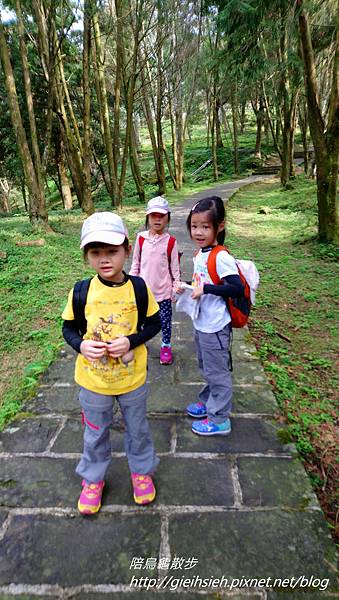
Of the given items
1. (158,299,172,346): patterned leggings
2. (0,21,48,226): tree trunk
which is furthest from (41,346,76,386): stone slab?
(0,21,48,226): tree trunk

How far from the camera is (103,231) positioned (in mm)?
1655

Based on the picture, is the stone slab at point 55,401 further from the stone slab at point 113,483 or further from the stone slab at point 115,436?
the stone slab at point 113,483

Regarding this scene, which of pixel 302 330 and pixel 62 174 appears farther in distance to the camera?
pixel 62 174

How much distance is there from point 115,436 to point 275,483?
1028 mm

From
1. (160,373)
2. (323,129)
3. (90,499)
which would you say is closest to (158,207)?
(160,373)

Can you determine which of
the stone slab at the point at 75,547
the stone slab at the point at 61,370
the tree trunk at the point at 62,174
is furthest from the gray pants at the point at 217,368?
the tree trunk at the point at 62,174

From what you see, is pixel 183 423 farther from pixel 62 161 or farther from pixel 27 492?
pixel 62 161

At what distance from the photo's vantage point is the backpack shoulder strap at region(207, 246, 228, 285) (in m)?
2.16

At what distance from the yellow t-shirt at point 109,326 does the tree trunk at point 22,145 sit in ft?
24.3

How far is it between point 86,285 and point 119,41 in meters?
10.2

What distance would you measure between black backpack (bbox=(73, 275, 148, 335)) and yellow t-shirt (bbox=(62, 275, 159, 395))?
20 mm

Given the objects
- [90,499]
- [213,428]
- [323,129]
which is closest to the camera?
[90,499]

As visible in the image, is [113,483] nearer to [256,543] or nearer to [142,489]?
[142,489]

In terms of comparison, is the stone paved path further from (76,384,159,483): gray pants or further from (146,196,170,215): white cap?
(146,196,170,215): white cap
